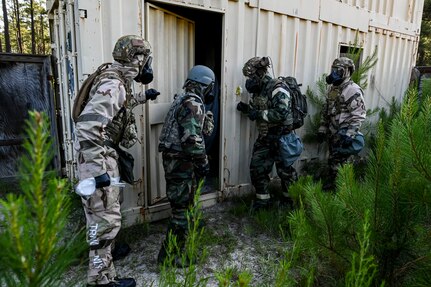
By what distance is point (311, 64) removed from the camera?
164 inches

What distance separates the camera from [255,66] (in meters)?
3.30

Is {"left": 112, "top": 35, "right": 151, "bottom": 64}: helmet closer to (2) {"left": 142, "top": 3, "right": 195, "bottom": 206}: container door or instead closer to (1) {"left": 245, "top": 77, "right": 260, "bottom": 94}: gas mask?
(2) {"left": 142, "top": 3, "right": 195, "bottom": 206}: container door

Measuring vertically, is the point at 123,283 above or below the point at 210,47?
below

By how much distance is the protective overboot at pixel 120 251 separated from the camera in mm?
2549

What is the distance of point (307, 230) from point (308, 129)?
9.74 feet

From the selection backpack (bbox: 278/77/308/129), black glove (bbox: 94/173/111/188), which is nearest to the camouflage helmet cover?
backpack (bbox: 278/77/308/129)

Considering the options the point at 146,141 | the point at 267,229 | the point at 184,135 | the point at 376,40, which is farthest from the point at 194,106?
the point at 376,40

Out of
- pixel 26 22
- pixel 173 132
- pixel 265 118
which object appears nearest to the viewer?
pixel 173 132

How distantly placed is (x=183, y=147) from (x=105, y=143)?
1.95ft

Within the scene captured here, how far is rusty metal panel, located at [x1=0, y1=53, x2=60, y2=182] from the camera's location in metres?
3.74

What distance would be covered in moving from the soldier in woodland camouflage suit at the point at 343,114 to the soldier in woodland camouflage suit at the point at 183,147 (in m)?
1.80

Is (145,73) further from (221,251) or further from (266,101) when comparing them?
(221,251)

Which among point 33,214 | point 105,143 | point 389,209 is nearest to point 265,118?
point 105,143

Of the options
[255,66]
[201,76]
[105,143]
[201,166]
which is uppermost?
[255,66]
